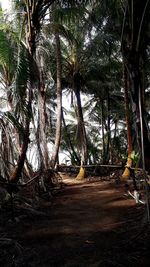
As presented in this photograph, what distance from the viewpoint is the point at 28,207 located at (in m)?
7.89

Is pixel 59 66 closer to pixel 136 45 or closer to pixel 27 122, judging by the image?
pixel 27 122

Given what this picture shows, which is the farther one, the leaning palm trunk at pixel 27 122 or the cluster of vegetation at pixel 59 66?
the leaning palm trunk at pixel 27 122

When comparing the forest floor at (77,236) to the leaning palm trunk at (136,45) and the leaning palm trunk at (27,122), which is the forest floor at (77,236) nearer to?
the leaning palm trunk at (27,122)

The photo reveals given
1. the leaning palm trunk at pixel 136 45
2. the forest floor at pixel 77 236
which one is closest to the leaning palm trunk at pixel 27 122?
the forest floor at pixel 77 236

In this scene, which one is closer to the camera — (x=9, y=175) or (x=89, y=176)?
(x=9, y=175)

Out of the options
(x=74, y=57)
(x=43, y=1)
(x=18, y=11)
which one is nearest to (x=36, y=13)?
(x=43, y=1)

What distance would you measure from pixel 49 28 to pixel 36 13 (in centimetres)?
322

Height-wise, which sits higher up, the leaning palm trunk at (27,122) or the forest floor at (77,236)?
the leaning palm trunk at (27,122)

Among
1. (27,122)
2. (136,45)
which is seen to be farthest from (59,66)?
(136,45)

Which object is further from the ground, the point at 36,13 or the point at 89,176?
the point at 36,13

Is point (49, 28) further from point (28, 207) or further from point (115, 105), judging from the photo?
point (115, 105)

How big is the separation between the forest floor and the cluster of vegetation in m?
1.20

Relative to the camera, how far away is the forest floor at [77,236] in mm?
4445

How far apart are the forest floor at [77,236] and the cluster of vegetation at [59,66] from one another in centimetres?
120
